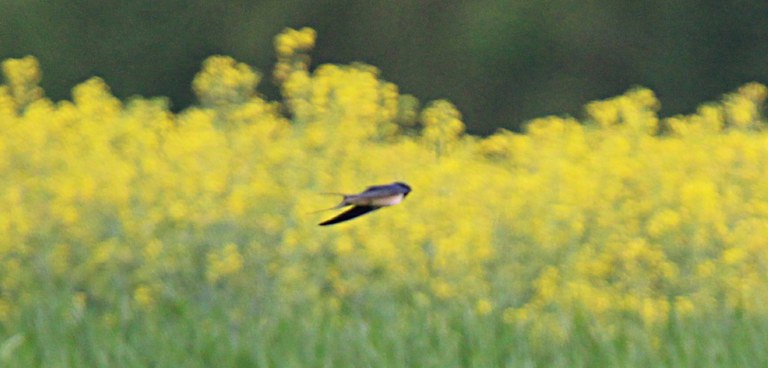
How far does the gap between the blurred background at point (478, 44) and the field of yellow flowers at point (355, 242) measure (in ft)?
4.14

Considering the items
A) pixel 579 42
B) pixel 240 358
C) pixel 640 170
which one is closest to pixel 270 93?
pixel 579 42

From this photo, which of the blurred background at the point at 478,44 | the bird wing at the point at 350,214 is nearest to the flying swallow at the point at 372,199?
the bird wing at the point at 350,214

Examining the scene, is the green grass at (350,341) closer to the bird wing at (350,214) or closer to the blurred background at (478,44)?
the bird wing at (350,214)

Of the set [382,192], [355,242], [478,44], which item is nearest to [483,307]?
[355,242]

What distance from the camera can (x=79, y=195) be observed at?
481 centimetres

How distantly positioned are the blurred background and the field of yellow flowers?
1262 mm

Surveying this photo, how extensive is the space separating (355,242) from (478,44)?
2.51 m

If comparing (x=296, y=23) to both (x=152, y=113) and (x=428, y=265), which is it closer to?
(x=152, y=113)

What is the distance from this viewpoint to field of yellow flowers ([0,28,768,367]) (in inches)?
158

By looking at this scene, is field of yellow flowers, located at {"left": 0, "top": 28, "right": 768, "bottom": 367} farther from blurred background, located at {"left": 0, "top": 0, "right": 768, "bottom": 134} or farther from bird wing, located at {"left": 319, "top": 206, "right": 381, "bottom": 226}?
bird wing, located at {"left": 319, "top": 206, "right": 381, "bottom": 226}

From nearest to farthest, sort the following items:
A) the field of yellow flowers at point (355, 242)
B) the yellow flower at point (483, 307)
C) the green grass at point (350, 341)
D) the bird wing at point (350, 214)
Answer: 1. the bird wing at point (350, 214)
2. the green grass at point (350, 341)
3. the field of yellow flowers at point (355, 242)
4. the yellow flower at point (483, 307)

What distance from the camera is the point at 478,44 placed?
23.0 feet

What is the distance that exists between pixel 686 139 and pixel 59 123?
101 inches

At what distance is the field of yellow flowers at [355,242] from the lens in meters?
A: 4.02
